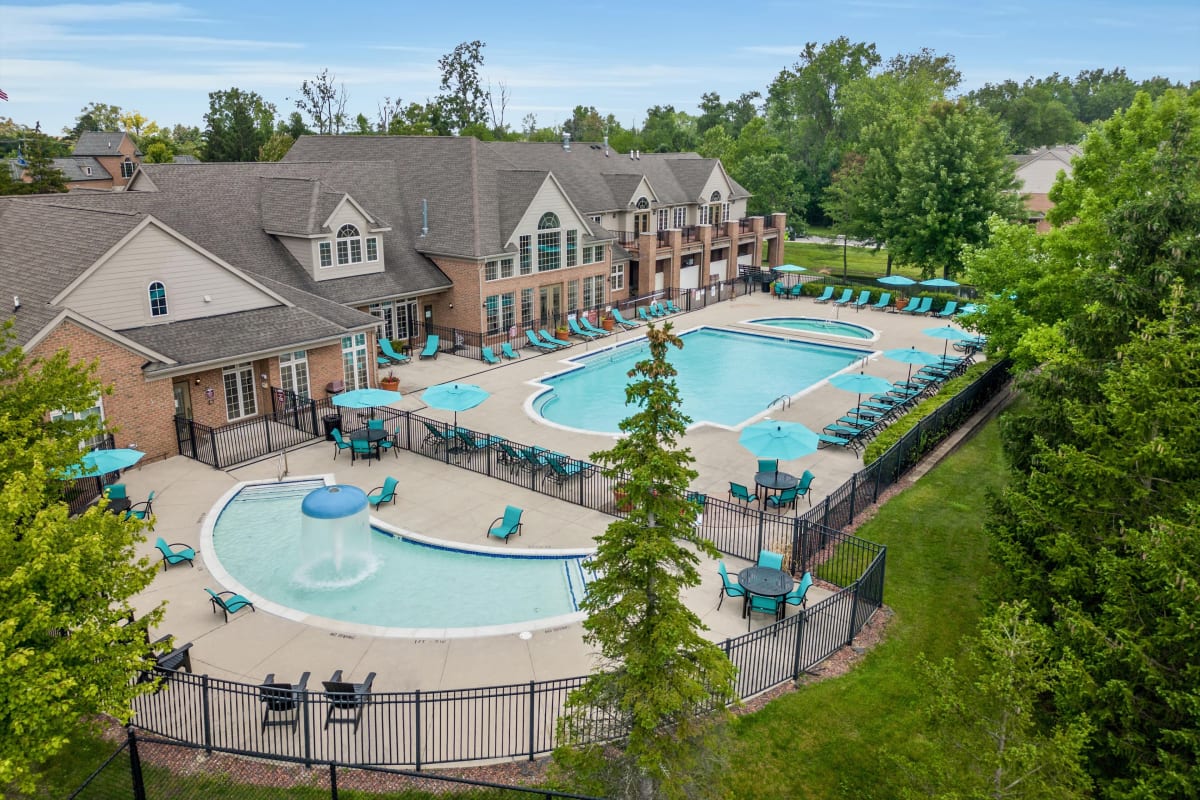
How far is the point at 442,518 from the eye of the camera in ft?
66.0

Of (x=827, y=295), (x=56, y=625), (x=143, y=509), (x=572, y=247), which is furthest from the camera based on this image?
(x=827, y=295)

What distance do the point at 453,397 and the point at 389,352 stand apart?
35.5 ft

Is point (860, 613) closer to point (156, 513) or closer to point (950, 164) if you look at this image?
point (156, 513)

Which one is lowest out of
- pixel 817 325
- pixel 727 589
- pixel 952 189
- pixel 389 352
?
pixel 727 589

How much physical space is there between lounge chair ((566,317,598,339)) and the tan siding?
1721cm

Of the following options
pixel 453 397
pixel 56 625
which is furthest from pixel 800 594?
pixel 453 397

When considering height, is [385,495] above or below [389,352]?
below

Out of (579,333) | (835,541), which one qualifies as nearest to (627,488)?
(835,541)

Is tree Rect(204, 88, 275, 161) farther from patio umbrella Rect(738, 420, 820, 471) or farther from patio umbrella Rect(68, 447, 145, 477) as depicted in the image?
patio umbrella Rect(738, 420, 820, 471)

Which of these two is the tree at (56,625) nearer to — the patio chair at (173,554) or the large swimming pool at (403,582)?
the large swimming pool at (403,582)

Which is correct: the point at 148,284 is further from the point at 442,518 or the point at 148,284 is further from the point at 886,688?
the point at 886,688

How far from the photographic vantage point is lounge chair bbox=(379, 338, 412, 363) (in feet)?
111

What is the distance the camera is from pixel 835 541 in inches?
738

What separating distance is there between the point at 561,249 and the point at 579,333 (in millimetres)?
4504
